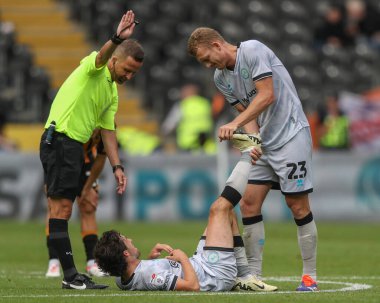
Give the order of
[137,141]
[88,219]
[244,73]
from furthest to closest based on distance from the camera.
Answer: [137,141] < [88,219] < [244,73]

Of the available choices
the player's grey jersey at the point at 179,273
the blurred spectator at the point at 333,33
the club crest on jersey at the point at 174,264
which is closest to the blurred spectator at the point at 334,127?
the blurred spectator at the point at 333,33

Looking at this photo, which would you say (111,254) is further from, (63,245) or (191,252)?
(191,252)

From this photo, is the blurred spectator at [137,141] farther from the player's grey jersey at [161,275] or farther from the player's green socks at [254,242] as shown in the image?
the player's grey jersey at [161,275]

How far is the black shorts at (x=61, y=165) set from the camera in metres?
10.1

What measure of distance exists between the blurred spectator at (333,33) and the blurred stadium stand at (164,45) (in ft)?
0.58

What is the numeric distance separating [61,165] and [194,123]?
13.7 m

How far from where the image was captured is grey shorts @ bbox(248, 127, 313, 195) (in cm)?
1001

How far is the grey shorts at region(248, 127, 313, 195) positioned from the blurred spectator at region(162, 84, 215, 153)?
43.9ft

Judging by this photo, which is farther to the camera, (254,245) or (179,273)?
(254,245)

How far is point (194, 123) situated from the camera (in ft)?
78.1

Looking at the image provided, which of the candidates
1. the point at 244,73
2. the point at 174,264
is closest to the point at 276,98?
the point at 244,73

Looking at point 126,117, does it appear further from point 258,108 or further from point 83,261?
point 258,108

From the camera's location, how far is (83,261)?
551 inches

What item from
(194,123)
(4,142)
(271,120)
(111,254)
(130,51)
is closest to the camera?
(111,254)
